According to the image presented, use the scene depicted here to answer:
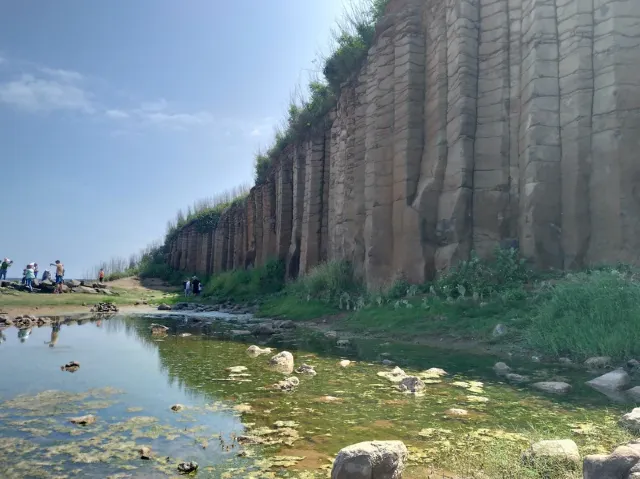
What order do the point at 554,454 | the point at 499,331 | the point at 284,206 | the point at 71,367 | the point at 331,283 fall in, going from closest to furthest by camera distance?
1. the point at 554,454
2. the point at 71,367
3. the point at 499,331
4. the point at 331,283
5. the point at 284,206

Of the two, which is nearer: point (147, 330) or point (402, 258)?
point (147, 330)

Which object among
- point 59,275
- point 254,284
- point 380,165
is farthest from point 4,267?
point 380,165

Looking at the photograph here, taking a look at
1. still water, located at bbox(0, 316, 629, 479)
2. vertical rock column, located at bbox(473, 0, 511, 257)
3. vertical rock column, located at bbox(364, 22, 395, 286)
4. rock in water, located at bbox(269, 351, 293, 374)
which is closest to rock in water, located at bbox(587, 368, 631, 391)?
still water, located at bbox(0, 316, 629, 479)

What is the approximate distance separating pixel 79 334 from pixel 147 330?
1.51 m

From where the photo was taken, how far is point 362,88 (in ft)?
56.3

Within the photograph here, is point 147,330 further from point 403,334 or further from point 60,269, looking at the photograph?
point 60,269

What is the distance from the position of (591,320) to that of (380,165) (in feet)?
28.0

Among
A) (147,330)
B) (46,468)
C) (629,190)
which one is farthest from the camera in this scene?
(147,330)


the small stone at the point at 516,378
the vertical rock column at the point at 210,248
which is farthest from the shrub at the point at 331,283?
the vertical rock column at the point at 210,248

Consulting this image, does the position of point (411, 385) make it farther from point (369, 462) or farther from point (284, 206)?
point (284, 206)

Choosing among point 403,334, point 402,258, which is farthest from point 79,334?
point 402,258

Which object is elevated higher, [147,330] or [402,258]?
[402,258]

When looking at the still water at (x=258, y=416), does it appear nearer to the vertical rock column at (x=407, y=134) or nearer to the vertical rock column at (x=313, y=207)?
the vertical rock column at (x=407, y=134)

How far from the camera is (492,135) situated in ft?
36.9
